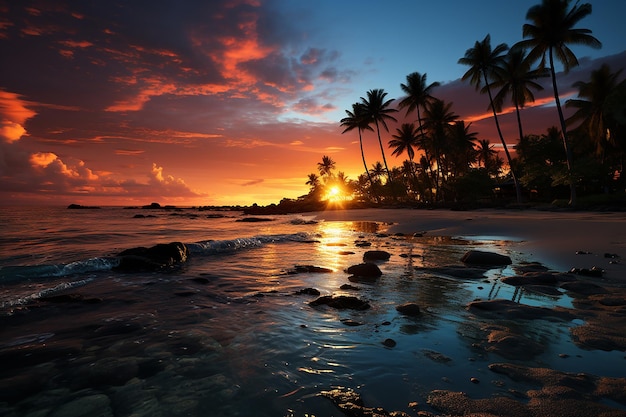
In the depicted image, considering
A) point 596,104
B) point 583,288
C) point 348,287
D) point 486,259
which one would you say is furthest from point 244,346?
point 596,104

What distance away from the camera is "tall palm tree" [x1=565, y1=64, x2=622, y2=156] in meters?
34.4

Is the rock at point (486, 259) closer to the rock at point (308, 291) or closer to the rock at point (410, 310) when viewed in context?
the rock at point (410, 310)

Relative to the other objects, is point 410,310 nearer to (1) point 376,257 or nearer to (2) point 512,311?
(2) point 512,311

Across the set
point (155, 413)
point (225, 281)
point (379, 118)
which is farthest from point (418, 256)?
point (379, 118)

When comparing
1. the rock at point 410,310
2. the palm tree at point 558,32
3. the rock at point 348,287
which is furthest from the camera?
the palm tree at point 558,32

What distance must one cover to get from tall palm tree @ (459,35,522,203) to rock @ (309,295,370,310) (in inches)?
1465

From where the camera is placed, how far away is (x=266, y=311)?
5289mm

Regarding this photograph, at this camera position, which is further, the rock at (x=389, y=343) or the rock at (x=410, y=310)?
the rock at (x=410, y=310)

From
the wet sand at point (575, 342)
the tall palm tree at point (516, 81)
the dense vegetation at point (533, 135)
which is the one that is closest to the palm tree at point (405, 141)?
the dense vegetation at point (533, 135)

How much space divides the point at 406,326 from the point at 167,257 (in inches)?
338

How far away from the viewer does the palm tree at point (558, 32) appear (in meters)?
26.7

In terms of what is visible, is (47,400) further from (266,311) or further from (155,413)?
(266,311)

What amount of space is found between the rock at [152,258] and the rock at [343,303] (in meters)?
6.34

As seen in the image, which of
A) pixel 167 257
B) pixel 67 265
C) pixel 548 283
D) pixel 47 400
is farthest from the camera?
pixel 167 257
